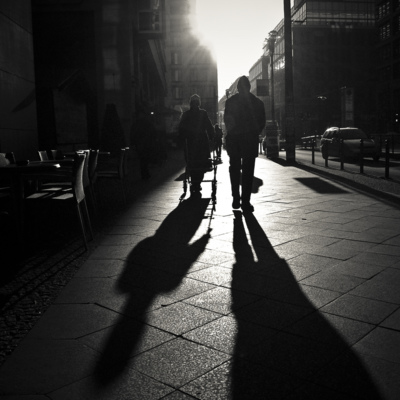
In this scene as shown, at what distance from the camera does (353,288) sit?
12.6ft

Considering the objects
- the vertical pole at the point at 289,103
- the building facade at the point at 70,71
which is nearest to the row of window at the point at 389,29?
the building facade at the point at 70,71

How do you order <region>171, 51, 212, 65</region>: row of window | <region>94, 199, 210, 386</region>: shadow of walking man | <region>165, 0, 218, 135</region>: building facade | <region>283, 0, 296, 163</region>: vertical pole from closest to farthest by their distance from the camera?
<region>94, 199, 210, 386</region>: shadow of walking man < <region>283, 0, 296, 163</region>: vertical pole < <region>165, 0, 218, 135</region>: building facade < <region>171, 51, 212, 65</region>: row of window

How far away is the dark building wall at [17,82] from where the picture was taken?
9.82 m

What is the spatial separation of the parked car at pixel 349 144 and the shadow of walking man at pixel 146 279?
621 inches

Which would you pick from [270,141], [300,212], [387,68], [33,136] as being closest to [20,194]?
[300,212]

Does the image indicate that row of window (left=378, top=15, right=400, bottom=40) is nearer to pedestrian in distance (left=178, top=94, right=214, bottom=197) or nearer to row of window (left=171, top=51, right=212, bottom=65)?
row of window (left=171, top=51, right=212, bottom=65)

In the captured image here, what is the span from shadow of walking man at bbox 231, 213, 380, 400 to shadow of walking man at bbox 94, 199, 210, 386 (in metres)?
0.52

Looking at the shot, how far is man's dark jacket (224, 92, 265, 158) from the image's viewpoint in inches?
306

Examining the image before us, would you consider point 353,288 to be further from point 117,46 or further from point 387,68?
point 387,68

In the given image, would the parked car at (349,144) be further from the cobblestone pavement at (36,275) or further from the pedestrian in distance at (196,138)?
the cobblestone pavement at (36,275)

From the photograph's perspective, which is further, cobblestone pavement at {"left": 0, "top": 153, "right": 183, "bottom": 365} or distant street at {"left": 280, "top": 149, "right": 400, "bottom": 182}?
distant street at {"left": 280, "top": 149, "right": 400, "bottom": 182}

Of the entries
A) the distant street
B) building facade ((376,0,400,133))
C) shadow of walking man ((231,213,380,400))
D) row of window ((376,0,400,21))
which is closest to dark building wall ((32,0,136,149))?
the distant street

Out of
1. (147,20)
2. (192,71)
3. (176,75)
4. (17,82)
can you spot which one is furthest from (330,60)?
(17,82)

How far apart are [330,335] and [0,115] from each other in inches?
319
